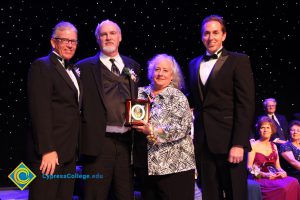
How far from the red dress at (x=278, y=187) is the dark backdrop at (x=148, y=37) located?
2.45 m

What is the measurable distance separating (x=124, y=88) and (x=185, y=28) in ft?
11.9

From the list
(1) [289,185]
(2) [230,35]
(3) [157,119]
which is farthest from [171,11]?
(3) [157,119]

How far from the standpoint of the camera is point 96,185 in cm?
289

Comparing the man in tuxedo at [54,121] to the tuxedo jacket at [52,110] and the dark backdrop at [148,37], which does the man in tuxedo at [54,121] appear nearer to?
the tuxedo jacket at [52,110]

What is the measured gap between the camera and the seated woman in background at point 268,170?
15.3 ft

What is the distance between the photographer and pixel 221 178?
9.34 ft

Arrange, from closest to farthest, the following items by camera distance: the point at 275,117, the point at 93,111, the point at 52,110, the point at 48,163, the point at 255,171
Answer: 1. the point at 48,163
2. the point at 52,110
3. the point at 93,111
4. the point at 255,171
5. the point at 275,117

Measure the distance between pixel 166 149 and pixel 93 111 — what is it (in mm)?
612

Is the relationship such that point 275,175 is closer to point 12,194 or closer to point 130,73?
point 130,73

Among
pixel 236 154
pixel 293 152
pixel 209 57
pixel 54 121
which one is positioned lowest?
pixel 293 152

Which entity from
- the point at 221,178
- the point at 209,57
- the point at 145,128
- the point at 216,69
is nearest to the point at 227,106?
the point at 216,69

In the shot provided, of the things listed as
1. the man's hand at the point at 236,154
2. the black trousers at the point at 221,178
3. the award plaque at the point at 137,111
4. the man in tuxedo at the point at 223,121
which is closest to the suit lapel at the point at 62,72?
the award plaque at the point at 137,111

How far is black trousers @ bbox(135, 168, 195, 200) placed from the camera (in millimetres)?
2885

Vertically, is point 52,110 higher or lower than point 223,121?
higher
